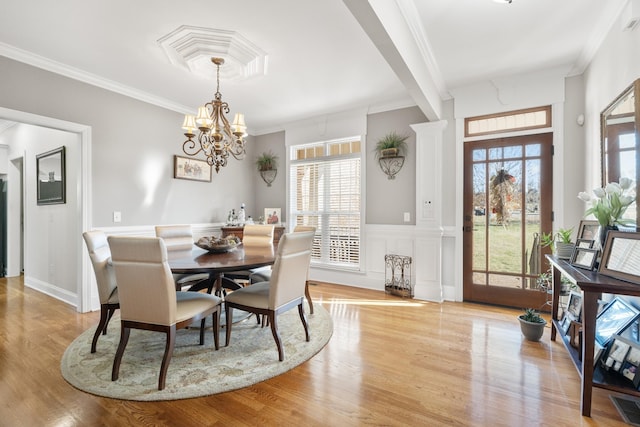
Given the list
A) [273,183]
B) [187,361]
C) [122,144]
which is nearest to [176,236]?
[122,144]

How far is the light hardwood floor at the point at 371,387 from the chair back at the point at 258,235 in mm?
1350

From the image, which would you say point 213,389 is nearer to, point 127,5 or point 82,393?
point 82,393

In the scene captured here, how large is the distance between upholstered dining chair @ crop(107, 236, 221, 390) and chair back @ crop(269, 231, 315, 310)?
2.09 feet

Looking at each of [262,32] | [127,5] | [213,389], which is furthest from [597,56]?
[213,389]

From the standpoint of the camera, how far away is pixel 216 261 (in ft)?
7.69

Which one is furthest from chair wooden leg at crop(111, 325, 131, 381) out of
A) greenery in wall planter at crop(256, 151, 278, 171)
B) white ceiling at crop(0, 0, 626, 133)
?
greenery in wall planter at crop(256, 151, 278, 171)

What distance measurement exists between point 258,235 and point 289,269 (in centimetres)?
144

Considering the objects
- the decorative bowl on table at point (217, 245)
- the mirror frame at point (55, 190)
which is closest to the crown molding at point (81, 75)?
the mirror frame at point (55, 190)

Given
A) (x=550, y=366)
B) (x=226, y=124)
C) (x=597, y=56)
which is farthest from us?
(x=226, y=124)

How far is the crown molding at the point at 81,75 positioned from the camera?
2.86 metres

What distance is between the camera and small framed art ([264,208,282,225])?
530 cm

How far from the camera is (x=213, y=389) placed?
1.89 m

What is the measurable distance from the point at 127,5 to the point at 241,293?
233 cm

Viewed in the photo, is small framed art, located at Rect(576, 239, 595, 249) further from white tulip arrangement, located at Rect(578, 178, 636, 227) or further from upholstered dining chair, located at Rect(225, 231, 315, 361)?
upholstered dining chair, located at Rect(225, 231, 315, 361)
